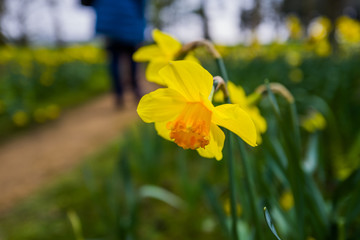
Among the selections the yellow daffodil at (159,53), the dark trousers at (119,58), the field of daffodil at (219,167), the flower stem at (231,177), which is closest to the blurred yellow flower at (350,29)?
the field of daffodil at (219,167)

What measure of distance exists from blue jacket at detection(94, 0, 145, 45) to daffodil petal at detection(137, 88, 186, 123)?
3.44 metres

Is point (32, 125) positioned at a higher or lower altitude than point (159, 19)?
lower

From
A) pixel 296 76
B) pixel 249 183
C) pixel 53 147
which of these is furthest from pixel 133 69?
pixel 249 183

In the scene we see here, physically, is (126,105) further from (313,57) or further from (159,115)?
(159,115)

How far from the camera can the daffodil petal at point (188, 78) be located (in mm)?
465

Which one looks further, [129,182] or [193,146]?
[129,182]

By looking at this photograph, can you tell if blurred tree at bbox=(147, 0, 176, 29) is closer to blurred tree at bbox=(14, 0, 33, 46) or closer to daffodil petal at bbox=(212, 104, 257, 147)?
blurred tree at bbox=(14, 0, 33, 46)

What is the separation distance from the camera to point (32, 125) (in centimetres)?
409

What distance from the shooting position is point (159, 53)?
73cm

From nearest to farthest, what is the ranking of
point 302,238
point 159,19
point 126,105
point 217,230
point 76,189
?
point 302,238 → point 217,230 → point 76,189 → point 126,105 → point 159,19

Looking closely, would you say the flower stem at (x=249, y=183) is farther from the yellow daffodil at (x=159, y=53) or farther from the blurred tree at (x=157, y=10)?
the blurred tree at (x=157, y=10)

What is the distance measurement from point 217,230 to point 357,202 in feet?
2.85

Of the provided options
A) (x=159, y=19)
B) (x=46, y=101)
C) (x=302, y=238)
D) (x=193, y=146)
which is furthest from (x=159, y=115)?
(x=159, y=19)

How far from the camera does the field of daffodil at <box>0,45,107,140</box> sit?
401cm
